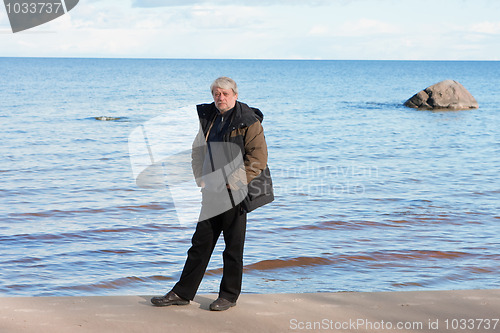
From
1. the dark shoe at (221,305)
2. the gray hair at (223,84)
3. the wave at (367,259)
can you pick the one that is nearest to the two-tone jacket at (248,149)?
the gray hair at (223,84)

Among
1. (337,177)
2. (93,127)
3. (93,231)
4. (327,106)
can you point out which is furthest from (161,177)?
(327,106)

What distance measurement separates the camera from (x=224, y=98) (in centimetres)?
445

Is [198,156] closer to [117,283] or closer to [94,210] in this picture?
[117,283]

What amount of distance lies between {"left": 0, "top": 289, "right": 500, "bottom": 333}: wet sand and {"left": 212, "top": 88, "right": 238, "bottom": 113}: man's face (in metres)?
1.59

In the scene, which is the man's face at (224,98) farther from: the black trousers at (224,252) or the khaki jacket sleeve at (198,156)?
the black trousers at (224,252)

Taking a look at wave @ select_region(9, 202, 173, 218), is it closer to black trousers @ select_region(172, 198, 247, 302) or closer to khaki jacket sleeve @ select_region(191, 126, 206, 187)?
black trousers @ select_region(172, 198, 247, 302)

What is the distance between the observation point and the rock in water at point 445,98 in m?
32.1

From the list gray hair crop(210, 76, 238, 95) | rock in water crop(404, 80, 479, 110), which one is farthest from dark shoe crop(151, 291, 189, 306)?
rock in water crop(404, 80, 479, 110)

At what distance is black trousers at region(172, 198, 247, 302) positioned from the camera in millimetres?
4660

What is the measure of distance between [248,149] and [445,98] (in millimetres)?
29525

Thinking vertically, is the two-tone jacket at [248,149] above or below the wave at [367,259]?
above

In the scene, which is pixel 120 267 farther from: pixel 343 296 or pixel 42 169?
pixel 42 169

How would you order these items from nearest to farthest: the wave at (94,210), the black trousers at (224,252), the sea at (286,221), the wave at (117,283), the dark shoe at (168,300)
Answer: the black trousers at (224,252) → the dark shoe at (168,300) → the wave at (117,283) → the sea at (286,221) → the wave at (94,210)

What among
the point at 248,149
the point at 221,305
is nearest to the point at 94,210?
the point at 221,305
